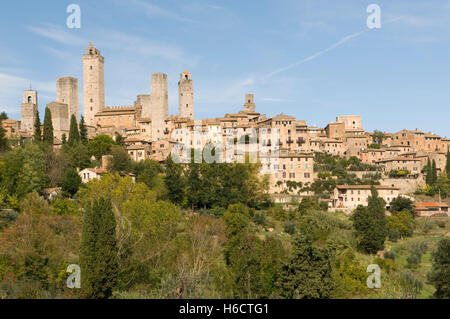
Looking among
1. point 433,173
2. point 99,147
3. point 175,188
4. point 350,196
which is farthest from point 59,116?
point 433,173

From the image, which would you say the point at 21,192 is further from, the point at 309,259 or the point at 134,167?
the point at 309,259

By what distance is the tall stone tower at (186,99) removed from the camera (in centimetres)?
7606

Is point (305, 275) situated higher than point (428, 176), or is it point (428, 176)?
point (428, 176)

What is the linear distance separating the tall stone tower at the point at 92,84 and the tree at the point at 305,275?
58.0 meters

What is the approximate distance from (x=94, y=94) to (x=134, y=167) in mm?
30047

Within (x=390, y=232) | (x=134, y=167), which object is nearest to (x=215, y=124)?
→ (x=134, y=167)

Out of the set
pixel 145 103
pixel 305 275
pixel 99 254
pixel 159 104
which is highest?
pixel 145 103

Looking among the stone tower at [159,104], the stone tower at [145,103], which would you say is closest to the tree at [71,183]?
the stone tower at [159,104]

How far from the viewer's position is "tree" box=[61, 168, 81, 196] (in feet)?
141

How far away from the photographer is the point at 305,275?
25.0 meters

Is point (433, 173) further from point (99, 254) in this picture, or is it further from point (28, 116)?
point (28, 116)

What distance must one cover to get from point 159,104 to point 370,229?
Result: 41.2m

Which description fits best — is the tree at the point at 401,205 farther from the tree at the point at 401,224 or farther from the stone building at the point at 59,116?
the stone building at the point at 59,116

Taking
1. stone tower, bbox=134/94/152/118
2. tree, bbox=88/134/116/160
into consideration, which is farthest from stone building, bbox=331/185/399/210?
stone tower, bbox=134/94/152/118
